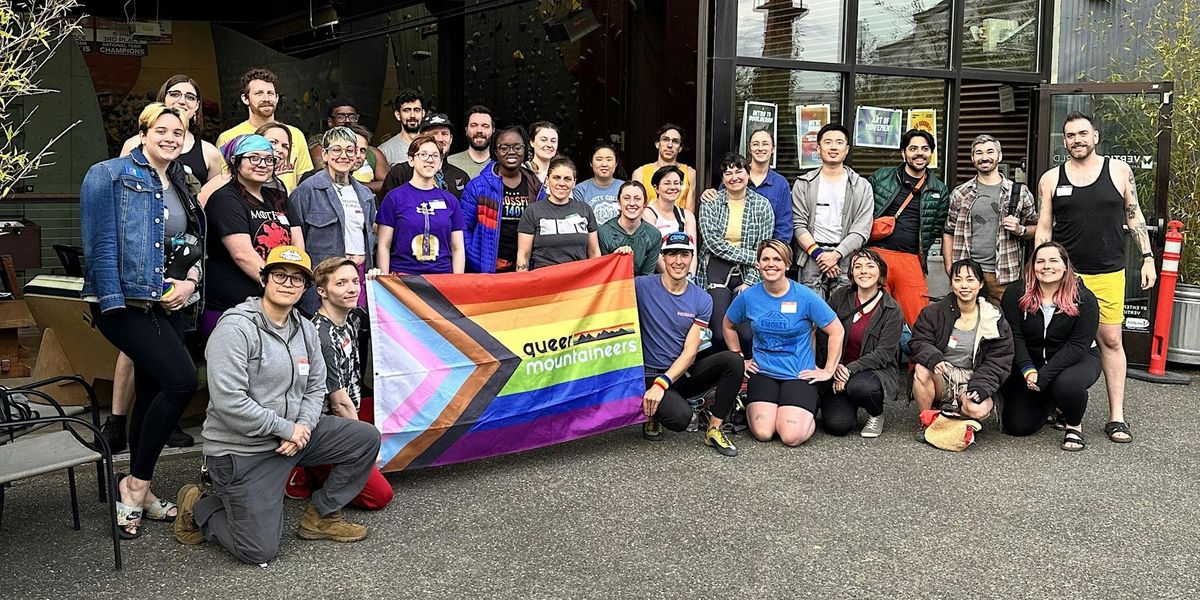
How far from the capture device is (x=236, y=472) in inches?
168

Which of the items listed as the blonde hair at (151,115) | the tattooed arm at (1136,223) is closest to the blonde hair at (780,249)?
the tattooed arm at (1136,223)

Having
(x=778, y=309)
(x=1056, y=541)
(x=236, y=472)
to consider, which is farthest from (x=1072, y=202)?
(x=236, y=472)

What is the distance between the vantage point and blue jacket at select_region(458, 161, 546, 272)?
20.5 ft

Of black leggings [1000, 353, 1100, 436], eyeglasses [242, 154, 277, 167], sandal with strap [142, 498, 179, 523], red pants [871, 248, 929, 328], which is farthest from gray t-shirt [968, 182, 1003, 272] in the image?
sandal with strap [142, 498, 179, 523]

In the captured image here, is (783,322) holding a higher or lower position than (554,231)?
lower

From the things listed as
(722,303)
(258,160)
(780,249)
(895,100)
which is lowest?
(722,303)

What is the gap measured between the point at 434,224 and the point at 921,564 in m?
2.99

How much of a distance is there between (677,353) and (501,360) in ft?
3.71

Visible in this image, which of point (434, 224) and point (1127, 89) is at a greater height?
point (1127, 89)

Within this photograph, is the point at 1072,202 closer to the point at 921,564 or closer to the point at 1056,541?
the point at 1056,541

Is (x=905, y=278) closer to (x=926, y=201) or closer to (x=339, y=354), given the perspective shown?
(x=926, y=201)

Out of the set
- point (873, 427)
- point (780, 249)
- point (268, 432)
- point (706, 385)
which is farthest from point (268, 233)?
point (873, 427)

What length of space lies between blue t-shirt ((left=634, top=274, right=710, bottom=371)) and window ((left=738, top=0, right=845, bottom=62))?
266 cm

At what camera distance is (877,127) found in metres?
8.70
